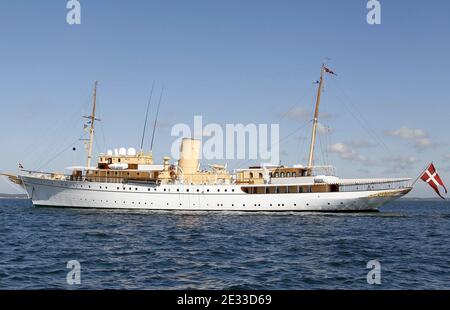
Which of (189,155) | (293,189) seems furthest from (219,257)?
(189,155)

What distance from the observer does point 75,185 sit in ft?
175

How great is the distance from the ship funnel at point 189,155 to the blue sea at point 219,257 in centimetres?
2379

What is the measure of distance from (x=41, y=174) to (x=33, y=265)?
140 feet

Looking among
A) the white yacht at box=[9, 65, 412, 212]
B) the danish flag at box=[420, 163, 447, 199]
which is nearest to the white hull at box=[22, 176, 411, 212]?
the white yacht at box=[9, 65, 412, 212]

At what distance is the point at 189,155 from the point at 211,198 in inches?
333

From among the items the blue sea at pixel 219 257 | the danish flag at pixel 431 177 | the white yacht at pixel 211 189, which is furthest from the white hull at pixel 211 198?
the blue sea at pixel 219 257

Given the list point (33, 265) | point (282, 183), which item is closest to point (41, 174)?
point (282, 183)

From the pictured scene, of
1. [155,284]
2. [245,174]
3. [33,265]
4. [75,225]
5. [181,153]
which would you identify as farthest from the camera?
[181,153]

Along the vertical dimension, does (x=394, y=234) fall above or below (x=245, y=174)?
below

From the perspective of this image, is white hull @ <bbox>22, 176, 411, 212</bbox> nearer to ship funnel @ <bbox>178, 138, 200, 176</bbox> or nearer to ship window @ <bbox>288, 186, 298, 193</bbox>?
ship window @ <bbox>288, 186, 298, 193</bbox>

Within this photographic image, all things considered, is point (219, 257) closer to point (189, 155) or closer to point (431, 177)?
point (431, 177)
